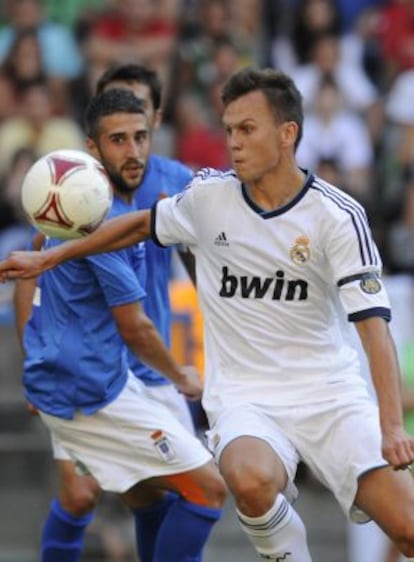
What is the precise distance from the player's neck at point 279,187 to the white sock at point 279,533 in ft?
3.85

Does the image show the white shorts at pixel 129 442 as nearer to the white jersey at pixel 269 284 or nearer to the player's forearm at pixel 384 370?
the white jersey at pixel 269 284

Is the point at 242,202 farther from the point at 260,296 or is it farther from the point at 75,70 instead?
the point at 75,70

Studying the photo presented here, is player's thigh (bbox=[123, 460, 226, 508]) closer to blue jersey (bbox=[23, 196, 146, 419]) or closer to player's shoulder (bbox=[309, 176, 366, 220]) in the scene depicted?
blue jersey (bbox=[23, 196, 146, 419])

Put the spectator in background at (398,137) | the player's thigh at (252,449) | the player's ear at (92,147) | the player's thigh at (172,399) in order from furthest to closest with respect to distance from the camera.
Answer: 1. the spectator in background at (398,137)
2. the player's thigh at (172,399)
3. the player's ear at (92,147)
4. the player's thigh at (252,449)

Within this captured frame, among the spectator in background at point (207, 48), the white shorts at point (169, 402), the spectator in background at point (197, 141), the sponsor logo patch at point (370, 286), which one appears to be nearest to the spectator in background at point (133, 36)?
the spectator in background at point (207, 48)

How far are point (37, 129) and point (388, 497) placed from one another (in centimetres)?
732

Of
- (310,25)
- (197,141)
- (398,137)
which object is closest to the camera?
(197,141)

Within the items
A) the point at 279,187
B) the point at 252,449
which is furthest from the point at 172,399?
the point at 279,187

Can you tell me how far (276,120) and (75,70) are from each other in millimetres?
7553

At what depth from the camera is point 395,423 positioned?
6496mm

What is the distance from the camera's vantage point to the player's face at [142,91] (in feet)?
26.3

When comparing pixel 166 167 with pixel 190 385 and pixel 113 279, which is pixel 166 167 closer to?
pixel 113 279

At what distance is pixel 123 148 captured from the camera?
7.63 meters

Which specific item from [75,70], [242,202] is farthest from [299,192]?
[75,70]
